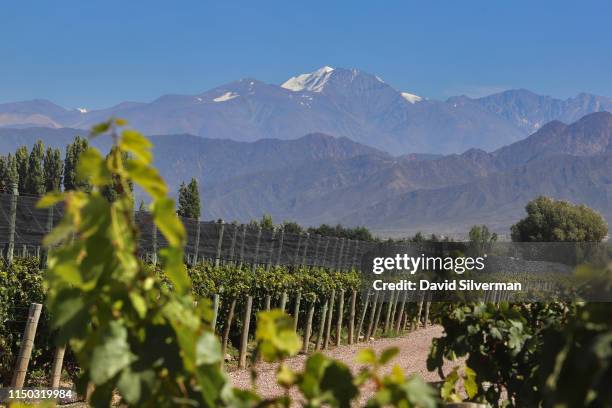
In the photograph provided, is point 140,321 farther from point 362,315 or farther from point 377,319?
point 377,319

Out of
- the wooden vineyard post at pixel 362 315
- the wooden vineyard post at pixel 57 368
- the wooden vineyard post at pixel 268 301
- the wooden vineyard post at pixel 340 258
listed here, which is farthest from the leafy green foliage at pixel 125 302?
the wooden vineyard post at pixel 340 258

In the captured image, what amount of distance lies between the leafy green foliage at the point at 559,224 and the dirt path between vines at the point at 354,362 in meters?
84.9

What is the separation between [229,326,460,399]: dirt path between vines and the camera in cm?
1312

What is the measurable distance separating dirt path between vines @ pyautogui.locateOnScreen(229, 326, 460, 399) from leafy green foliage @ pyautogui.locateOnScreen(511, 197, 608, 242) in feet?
278

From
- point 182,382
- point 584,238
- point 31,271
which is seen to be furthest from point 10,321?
point 584,238

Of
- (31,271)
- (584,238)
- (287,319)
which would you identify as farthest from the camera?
(584,238)

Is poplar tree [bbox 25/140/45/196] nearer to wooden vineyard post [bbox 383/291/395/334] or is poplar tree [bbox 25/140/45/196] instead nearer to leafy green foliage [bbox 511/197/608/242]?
leafy green foliage [bbox 511/197/608/242]

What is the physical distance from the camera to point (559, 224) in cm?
10738

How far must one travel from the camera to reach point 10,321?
453 inches

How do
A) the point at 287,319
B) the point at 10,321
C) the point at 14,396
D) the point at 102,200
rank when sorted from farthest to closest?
the point at 10,321, the point at 14,396, the point at 287,319, the point at 102,200

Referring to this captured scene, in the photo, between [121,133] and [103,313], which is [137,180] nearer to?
[121,133]

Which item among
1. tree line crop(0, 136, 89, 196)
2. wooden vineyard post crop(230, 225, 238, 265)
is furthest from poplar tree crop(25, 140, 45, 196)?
wooden vineyard post crop(230, 225, 238, 265)

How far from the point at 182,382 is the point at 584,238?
110038mm

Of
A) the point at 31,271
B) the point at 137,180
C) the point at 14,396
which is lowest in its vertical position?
the point at 14,396
